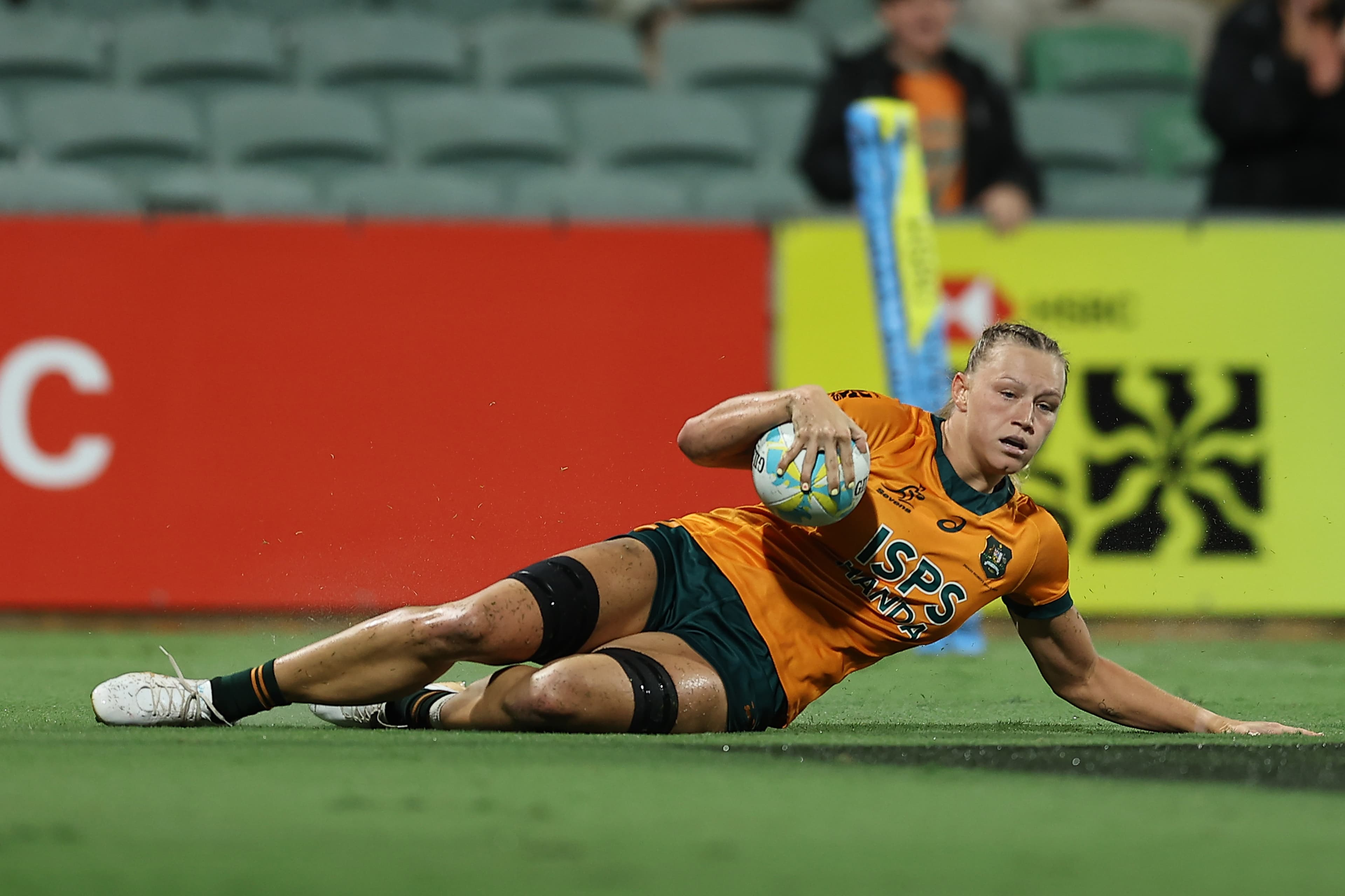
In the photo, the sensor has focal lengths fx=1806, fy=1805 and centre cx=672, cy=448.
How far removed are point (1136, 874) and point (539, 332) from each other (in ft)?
20.4

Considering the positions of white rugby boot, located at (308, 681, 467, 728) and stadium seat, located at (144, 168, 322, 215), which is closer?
white rugby boot, located at (308, 681, 467, 728)

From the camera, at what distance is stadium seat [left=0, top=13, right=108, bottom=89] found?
431 inches

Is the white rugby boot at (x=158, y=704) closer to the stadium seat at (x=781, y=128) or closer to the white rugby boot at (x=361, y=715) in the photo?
the white rugby boot at (x=361, y=715)

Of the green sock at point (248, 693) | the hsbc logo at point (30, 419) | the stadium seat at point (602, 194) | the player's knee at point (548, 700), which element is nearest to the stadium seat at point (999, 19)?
the stadium seat at point (602, 194)

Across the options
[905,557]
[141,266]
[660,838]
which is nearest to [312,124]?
[141,266]

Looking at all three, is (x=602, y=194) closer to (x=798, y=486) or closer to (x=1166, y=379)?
(x=1166, y=379)

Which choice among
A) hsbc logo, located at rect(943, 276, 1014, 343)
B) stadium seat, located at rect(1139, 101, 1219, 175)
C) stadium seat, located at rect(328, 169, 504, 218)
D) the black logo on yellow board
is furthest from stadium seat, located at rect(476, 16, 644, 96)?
the black logo on yellow board

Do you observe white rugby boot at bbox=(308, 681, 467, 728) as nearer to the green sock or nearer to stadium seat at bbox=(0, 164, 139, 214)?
the green sock

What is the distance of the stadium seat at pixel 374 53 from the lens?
11.3m

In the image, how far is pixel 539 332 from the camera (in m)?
8.86

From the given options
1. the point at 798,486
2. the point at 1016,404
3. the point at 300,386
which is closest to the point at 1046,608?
the point at 1016,404

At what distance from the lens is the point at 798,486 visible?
4508 millimetres

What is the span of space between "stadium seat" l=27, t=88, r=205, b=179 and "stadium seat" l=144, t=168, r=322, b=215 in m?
0.27

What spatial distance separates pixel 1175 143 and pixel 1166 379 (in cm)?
351
